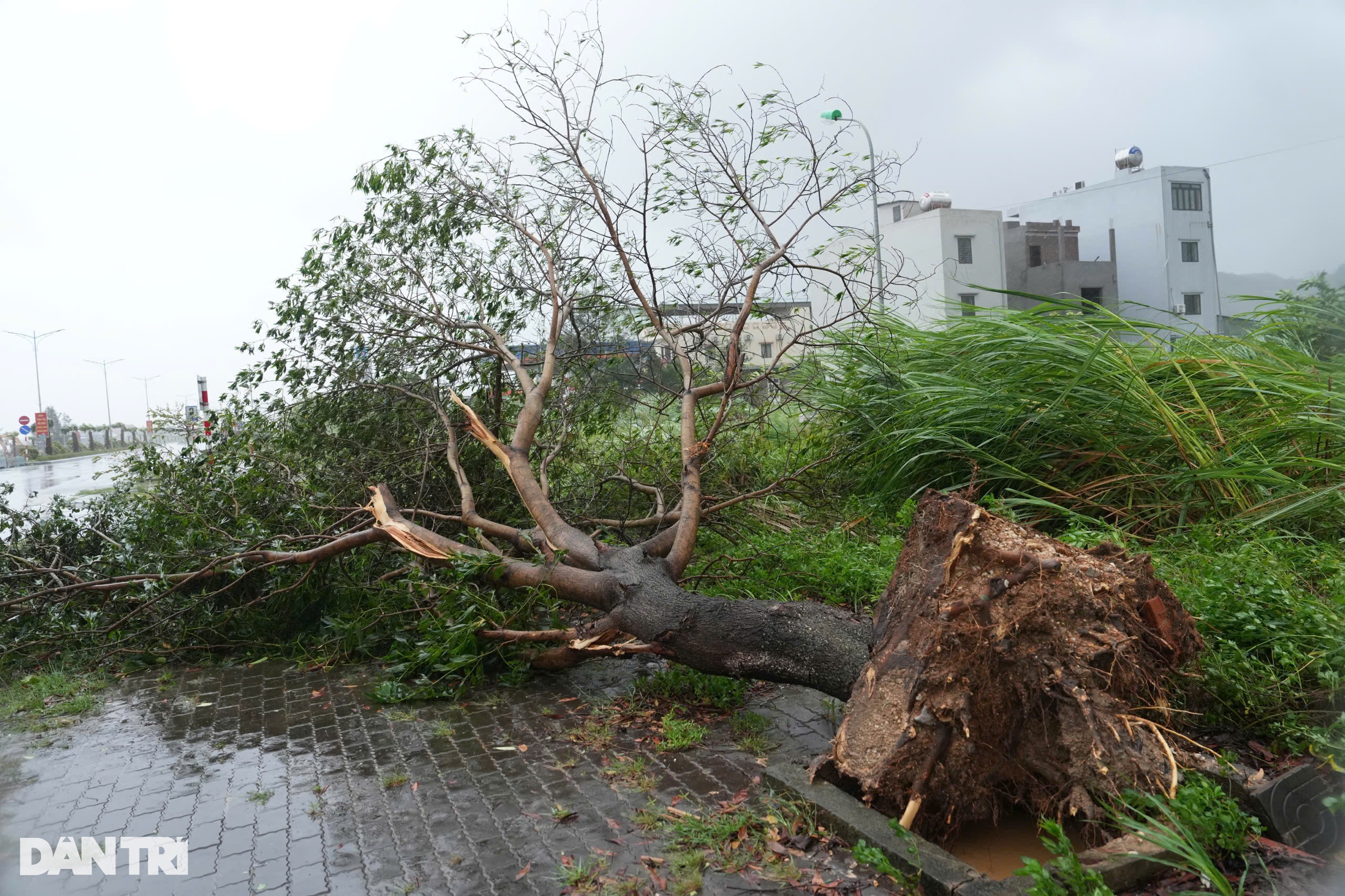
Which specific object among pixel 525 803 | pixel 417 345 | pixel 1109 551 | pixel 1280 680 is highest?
pixel 417 345

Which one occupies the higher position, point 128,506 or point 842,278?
point 842,278

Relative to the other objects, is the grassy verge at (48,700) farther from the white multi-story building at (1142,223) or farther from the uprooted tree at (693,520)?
the white multi-story building at (1142,223)

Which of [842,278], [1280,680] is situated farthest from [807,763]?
[842,278]

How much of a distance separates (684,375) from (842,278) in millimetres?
1516

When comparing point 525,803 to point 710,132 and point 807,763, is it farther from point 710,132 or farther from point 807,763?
point 710,132

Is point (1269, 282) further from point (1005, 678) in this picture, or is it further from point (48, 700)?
point (48, 700)

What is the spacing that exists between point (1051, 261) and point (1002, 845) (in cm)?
2524

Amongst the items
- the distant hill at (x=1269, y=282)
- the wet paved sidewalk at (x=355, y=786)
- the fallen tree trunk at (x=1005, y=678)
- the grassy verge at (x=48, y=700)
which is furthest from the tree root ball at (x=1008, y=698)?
the grassy verge at (x=48, y=700)

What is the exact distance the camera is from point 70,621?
229 inches

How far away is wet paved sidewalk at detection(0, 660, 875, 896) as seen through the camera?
2.95m

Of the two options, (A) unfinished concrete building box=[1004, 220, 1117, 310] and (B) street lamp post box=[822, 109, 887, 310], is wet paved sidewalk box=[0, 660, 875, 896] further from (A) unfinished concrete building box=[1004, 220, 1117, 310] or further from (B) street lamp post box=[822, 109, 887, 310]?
(A) unfinished concrete building box=[1004, 220, 1117, 310]

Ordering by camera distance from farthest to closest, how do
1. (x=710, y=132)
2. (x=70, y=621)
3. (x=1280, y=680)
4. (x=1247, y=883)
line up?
(x=710, y=132)
(x=70, y=621)
(x=1280, y=680)
(x=1247, y=883)

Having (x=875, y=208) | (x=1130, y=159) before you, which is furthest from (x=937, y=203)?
(x=875, y=208)

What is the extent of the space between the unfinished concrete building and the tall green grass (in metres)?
15.7
